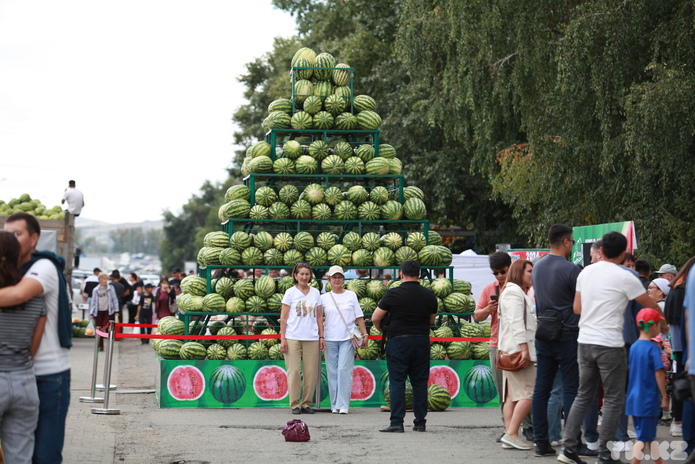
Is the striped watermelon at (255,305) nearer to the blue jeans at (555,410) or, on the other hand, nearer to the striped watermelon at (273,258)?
the striped watermelon at (273,258)

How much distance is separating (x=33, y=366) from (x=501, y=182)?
19.7 meters

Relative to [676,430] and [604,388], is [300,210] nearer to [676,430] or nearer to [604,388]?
[676,430]

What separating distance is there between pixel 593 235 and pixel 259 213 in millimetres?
5028

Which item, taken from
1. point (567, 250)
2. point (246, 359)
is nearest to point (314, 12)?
point (246, 359)

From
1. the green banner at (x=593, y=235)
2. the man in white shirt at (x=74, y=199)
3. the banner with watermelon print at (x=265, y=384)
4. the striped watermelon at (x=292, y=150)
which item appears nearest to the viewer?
the green banner at (x=593, y=235)

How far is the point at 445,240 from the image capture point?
120ft

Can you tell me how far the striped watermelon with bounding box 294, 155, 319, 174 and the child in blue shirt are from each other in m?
7.76

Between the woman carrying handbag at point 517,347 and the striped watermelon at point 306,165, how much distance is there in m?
5.69

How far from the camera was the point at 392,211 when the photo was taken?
596 inches

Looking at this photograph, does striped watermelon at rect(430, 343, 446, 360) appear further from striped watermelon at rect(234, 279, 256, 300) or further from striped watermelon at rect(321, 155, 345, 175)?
striped watermelon at rect(321, 155, 345, 175)

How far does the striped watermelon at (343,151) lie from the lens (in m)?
15.4

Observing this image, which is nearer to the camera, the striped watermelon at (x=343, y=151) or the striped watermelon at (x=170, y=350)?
the striped watermelon at (x=170, y=350)

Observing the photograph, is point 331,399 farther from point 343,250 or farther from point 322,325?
point 343,250

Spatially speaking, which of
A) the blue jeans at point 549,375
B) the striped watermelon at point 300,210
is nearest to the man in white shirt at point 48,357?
the blue jeans at point 549,375
